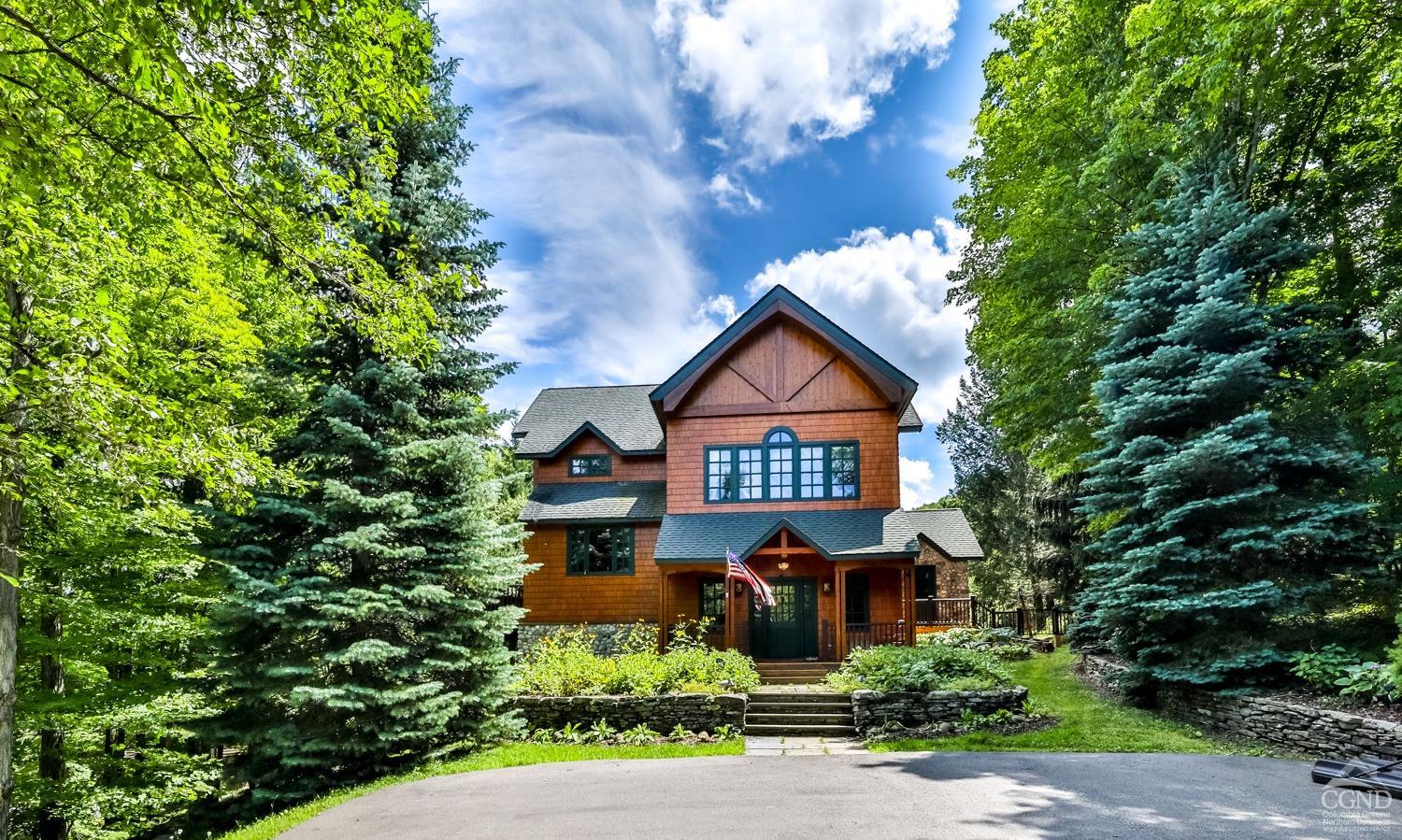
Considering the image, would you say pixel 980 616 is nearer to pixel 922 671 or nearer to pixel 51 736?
pixel 922 671

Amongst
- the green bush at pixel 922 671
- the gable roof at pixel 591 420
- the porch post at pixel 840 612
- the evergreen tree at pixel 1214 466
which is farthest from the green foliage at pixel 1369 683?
the gable roof at pixel 591 420

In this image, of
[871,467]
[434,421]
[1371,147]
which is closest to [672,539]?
[871,467]

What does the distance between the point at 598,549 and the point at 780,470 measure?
518 cm

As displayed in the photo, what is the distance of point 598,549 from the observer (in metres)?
17.8

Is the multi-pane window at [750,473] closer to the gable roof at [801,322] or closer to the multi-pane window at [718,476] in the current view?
the multi-pane window at [718,476]

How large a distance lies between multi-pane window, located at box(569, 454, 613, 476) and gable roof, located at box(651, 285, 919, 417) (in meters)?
3.20

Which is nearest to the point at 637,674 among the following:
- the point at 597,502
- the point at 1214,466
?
the point at 597,502

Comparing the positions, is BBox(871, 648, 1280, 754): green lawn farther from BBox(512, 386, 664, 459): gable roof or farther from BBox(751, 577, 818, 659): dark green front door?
BBox(512, 386, 664, 459): gable roof

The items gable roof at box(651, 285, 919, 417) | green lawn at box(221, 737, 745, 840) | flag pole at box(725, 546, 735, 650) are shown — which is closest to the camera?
→ green lawn at box(221, 737, 745, 840)

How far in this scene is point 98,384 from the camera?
5.40 metres

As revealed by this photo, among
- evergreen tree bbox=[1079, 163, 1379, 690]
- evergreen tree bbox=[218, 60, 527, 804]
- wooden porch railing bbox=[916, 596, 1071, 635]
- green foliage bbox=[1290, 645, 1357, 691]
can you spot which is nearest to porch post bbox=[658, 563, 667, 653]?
evergreen tree bbox=[218, 60, 527, 804]

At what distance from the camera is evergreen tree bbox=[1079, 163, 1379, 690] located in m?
9.24

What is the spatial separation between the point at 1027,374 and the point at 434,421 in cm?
1224

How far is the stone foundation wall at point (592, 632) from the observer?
16.9m
